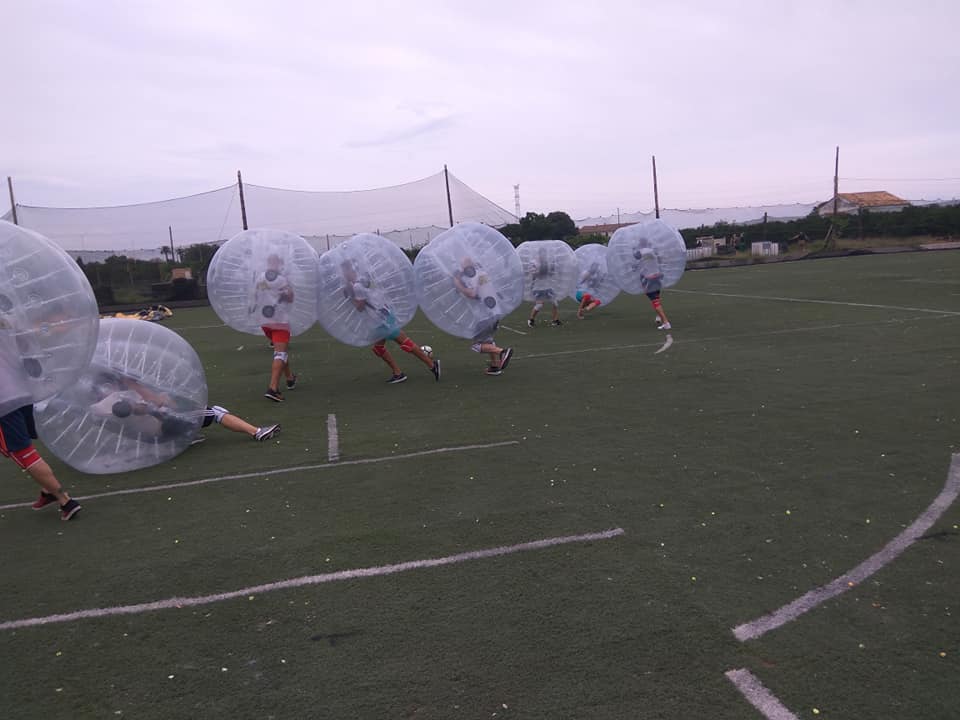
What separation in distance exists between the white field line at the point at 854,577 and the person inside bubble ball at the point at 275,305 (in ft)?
23.0

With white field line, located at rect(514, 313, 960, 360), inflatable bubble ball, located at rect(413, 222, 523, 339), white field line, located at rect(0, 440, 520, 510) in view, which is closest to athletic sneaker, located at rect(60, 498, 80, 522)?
white field line, located at rect(0, 440, 520, 510)

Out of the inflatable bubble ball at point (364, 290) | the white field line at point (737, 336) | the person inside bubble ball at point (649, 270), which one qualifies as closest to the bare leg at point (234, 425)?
the inflatable bubble ball at point (364, 290)

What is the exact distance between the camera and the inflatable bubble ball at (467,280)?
30.9ft

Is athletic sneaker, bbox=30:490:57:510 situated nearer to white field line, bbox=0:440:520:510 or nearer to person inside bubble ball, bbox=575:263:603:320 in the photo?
white field line, bbox=0:440:520:510

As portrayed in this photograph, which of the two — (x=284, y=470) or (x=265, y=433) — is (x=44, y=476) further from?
(x=265, y=433)

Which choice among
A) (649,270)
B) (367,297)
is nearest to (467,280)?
(367,297)

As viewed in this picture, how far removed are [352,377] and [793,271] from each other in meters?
23.3

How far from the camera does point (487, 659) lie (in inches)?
129

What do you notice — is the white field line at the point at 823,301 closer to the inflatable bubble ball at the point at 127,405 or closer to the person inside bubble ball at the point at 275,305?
the person inside bubble ball at the point at 275,305

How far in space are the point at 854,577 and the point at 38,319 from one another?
5144mm

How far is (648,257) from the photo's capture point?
13570mm

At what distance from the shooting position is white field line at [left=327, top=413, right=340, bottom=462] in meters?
6.61

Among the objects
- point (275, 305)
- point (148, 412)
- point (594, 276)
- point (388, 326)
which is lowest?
point (148, 412)

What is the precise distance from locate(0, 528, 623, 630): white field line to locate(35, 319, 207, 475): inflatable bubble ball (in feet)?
8.23
